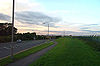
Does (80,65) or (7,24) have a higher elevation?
(7,24)

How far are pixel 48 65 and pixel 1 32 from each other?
2998 inches

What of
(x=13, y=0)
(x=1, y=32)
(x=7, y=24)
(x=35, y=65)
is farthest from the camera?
(x=7, y=24)

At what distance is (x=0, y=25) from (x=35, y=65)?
80309 millimetres

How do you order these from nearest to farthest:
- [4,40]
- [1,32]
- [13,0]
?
[13,0], [4,40], [1,32]

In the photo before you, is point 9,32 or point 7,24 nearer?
point 9,32

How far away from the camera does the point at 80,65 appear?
951cm

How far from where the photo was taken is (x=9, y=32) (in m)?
84.0

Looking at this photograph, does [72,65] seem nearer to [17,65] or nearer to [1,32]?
[17,65]

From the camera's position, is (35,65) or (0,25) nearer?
(35,65)

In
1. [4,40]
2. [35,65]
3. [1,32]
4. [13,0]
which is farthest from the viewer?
[1,32]

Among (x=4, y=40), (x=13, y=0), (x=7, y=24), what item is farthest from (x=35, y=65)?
(x=7, y=24)

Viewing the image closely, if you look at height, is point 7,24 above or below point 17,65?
above

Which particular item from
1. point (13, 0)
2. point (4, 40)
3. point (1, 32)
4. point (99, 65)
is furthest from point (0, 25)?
point (99, 65)

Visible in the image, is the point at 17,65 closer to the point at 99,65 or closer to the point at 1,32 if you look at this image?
the point at 99,65
